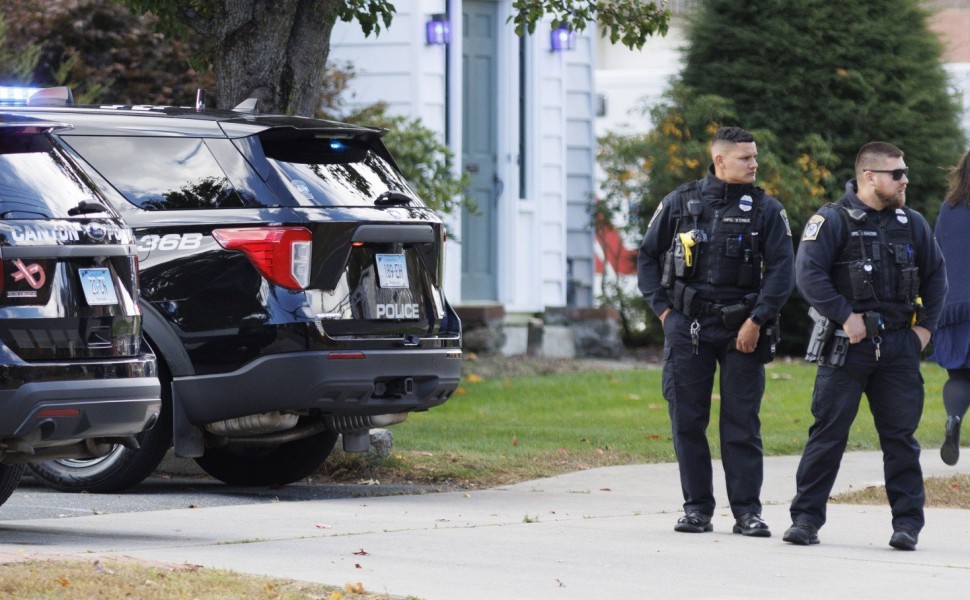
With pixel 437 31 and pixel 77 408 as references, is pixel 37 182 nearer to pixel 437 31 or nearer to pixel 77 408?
pixel 77 408

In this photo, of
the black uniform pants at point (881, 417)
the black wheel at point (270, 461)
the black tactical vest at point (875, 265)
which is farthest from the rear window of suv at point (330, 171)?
the black uniform pants at point (881, 417)

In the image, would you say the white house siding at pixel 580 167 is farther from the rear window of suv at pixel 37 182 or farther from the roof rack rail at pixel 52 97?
the rear window of suv at pixel 37 182

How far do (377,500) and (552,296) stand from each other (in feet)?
33.5

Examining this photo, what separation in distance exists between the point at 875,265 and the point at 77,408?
3.32 meters

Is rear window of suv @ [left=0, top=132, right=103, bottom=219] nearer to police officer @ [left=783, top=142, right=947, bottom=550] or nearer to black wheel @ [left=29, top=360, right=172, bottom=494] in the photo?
black wheel @ [left=29, top=360, right=172, bottom=494]

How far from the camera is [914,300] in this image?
24.8 ft

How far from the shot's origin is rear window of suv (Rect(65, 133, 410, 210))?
8.66 meters

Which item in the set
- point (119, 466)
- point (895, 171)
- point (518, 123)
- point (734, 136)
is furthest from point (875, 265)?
point (518, 123)

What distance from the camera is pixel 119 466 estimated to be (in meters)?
8.95

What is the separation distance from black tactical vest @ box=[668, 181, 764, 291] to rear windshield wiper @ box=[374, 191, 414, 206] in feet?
5.47

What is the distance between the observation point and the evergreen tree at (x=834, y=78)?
795 inches

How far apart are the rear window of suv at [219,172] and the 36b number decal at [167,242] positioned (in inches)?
6.5

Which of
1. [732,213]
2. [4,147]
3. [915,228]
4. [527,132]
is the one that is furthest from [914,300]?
[527,132]

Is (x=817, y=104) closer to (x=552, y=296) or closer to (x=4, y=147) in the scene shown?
(x=552, y=296)
